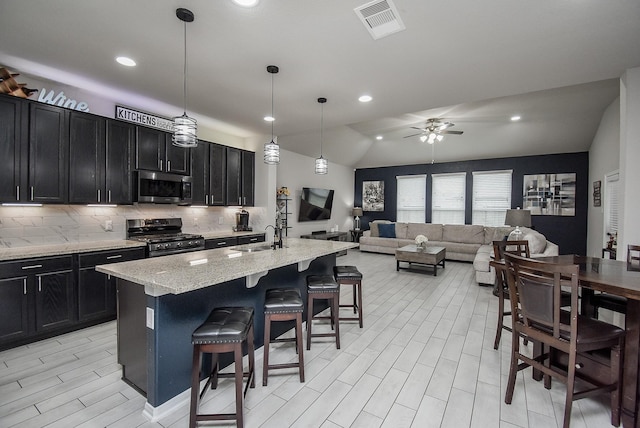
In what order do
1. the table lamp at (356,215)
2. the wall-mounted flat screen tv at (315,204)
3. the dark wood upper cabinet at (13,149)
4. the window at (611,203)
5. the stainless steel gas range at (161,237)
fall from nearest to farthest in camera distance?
the dark wood upper cabinet at (13,149), the stainless steel gas range at (161,237), the window at (611,203), the wall-mounted flat screen tv at (315,204), the table lamp at (356,215)

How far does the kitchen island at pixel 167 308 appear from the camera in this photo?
6.04ft

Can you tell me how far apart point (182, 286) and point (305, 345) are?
5.41 ft

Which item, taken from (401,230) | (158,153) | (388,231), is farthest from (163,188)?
(401,230)

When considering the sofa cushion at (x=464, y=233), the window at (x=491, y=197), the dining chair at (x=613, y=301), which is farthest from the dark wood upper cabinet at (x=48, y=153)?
the window at (x=491, y=197)

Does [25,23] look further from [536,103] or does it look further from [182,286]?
[536,103]

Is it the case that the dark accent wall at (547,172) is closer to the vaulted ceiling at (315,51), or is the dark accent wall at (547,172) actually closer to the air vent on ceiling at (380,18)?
the vaulted ceiling at (315,51)

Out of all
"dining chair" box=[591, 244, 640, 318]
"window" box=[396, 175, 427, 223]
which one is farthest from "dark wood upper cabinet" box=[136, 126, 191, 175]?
"window" box=[396, 175, 427, 223]

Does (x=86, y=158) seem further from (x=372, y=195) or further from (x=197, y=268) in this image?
(x=372, y=195)

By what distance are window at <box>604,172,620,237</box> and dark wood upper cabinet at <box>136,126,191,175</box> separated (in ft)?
23.9

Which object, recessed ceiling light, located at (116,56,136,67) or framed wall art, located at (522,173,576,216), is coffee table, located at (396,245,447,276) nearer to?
framed wall art, located at (522,173,576,216)

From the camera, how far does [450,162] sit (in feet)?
28.4

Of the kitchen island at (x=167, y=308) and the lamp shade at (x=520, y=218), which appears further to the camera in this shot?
the lamp shade at (x=520, y=218)

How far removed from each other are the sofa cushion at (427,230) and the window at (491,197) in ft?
3.98

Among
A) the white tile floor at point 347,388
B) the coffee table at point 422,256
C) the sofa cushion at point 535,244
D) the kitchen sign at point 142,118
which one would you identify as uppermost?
the kitchen sign at point 142,118
